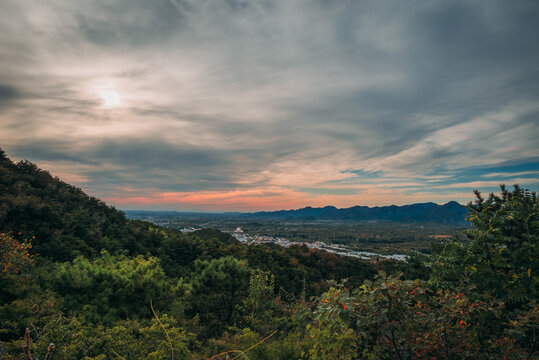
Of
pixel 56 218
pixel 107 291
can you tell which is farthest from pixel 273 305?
pixel 56 218

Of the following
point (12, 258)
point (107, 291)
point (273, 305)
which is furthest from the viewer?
point (273, 305)

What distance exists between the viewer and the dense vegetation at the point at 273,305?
342 centimetres

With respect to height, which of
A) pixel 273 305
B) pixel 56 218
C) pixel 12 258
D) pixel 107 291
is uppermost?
pixel 56 218

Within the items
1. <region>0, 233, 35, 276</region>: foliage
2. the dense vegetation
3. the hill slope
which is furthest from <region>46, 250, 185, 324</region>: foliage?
the hill slope

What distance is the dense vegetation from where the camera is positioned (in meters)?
3.42

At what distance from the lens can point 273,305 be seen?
9312mm

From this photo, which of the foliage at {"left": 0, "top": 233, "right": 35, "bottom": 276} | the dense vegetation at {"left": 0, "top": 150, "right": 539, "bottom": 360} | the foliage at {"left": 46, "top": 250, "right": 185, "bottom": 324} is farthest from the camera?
the foliage at {"left": 46, "top": 250, "right": 185, "bottom": 324}

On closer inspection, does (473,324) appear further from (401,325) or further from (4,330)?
(4,330)

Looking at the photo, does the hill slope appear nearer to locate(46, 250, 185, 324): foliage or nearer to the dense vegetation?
the dense vegetation

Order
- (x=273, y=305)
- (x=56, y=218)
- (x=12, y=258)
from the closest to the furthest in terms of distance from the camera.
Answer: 1. (x=12, y=258)
2. (x=273, y=305)
3. (x=56, y=218)

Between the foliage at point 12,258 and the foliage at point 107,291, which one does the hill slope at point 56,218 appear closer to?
the foliage at point 12,258

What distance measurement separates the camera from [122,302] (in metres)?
7.63

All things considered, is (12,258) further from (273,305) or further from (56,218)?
(273,305)

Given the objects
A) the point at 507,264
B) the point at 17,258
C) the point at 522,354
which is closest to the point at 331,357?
the point at 522,354
